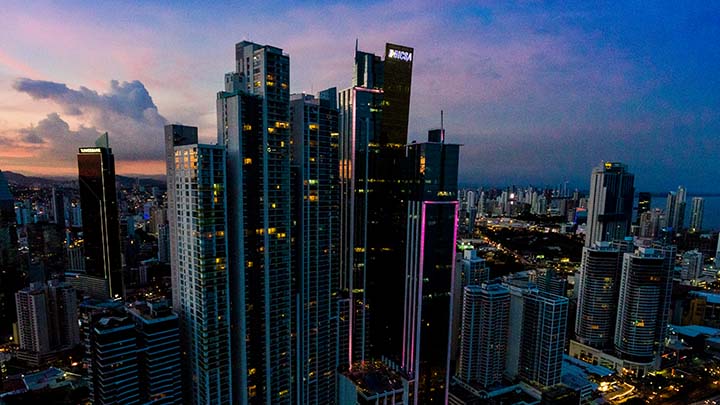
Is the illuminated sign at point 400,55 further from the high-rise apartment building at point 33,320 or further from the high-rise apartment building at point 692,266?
the high-rise apartment building at point 692,266

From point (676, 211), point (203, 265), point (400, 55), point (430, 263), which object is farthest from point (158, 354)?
point (676, 211)

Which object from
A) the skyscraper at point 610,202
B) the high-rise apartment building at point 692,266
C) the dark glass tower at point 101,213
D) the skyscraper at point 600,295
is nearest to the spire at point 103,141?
the dark glass tower at point 101,213

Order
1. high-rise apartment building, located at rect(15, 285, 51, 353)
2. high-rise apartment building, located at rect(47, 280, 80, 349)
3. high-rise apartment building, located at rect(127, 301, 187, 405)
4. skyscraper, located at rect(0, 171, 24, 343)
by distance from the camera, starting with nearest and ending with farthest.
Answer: high-rise apartment building, located at rect(127, 301, 187, 405), high-rise apartment building, located at rect(15, 285, 51, 353), high-rise apartment building, located at rect(47, 280, 80, 349), skyscraper, located at rect(0, 171, 24, 343)

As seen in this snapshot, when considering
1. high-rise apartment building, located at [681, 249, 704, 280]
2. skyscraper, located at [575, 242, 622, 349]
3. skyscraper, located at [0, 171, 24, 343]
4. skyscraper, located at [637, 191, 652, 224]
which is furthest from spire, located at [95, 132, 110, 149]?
skyscraper, located at [637, 191, 652, 224]

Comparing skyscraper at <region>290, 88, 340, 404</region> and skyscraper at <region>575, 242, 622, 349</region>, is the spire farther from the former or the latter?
skyscraper at <region>575, 242, 622, 349</region>

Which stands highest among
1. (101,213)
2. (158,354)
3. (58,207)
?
(101,213)

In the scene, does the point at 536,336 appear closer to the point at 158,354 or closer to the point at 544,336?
the point at 544,336
